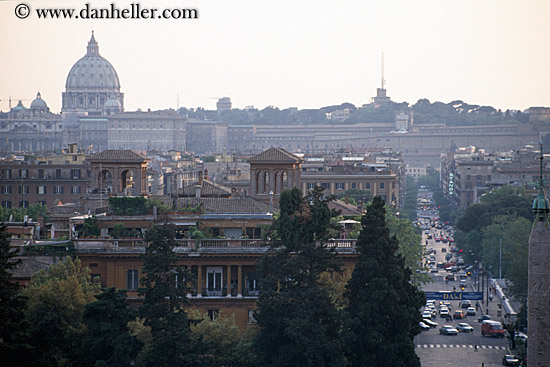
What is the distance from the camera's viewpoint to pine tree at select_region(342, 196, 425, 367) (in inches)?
1150

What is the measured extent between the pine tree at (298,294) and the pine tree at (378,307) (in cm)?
48

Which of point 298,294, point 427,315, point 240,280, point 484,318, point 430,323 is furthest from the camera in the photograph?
point 427,315

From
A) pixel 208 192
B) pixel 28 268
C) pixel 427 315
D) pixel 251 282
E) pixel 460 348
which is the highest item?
pixel 208 192

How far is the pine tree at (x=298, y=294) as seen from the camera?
2909 centimetres

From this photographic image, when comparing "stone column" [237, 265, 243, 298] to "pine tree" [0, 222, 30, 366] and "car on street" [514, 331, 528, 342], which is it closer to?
"pine tree" [0, 222, 30, 366]

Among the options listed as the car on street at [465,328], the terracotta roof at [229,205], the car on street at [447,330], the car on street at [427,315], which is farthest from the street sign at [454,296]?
the terracotta roof at [229,205]

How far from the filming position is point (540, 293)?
69.4 ft

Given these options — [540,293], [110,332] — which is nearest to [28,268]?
[110,332]

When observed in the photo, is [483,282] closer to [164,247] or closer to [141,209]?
[141,209]

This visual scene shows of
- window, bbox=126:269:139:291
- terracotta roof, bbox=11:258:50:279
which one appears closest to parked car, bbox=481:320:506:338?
window, bbox=126:269:139:291

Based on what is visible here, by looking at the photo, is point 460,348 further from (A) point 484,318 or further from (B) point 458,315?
(B) point 458,315

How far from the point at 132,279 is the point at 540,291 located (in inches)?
579

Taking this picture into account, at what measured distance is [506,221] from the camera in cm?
6731

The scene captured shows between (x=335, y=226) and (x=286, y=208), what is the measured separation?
1397 mm
